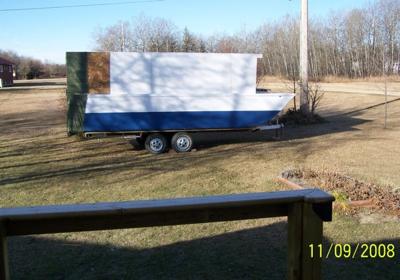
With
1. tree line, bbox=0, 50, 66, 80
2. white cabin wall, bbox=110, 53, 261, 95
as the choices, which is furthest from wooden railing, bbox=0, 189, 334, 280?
tree line, bbox=0, 50, 66, 80

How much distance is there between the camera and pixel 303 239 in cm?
325

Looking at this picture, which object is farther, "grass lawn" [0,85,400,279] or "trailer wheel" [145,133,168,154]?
"trailer wheel" [145,133,168,154]

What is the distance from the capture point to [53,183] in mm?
8820

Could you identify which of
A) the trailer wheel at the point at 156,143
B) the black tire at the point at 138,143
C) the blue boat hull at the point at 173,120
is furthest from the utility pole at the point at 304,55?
the trailer wheel at the point at 156,143

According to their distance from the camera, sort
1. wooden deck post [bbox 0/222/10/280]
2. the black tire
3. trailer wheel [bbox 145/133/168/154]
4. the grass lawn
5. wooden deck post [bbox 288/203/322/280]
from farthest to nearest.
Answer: the black tire → trailer wheel [bbox 145/133/168/154] → the grass lawn → wooden deck post [bbox 288/203/322/280] → wooden deck post [bbox 0/222/10/280]

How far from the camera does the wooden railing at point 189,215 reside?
291cm

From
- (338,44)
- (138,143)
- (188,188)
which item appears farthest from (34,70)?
(188,188)

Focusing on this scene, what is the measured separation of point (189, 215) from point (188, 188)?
5.11 metres

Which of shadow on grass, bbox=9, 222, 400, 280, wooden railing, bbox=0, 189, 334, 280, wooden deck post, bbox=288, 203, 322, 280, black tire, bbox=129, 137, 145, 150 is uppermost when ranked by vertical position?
wooden railing, bbox=0, 189, 334, 280

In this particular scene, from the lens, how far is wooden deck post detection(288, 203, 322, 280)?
322 centimetres

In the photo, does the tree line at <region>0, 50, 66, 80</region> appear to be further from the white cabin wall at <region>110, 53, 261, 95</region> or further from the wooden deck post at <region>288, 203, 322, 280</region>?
the wooden deck post at <region>288, 203, 322, 280</region>

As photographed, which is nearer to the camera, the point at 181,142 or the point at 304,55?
the point at 181,142

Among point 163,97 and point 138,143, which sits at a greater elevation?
point 163,97

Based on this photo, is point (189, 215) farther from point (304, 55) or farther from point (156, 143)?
point (304, 55)
